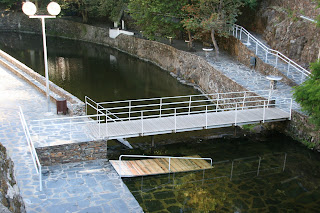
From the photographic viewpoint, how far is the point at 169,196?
41.6ft

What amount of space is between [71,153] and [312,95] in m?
9.01

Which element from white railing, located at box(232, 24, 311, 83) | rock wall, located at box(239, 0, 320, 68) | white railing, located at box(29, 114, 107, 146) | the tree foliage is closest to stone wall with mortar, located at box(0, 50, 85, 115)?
white railing, located at box(29, 114, 107, 146)

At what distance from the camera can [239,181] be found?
1388cm

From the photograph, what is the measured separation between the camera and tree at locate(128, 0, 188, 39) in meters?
29.0

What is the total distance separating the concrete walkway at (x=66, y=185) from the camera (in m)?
11.0

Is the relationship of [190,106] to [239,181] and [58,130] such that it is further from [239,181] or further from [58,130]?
[58,130]

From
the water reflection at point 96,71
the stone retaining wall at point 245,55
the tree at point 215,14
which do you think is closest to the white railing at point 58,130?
the water reflection at point 96,71

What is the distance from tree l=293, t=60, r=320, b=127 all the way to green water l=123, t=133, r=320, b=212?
6.79 feet

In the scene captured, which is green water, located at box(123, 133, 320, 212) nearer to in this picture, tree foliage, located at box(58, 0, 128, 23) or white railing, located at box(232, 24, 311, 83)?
white railing, located at box(232, 24, 311, 83)

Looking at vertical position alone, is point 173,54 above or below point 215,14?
below

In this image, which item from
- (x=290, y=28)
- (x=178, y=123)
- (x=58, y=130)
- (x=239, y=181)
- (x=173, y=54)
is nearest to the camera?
(x=239, y=181)

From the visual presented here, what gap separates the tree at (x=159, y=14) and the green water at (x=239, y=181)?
14826 mm

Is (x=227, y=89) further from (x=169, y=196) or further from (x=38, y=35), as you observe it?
(x=38, y=35)

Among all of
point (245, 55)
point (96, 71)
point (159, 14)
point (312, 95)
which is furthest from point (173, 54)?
point (312, 95)
